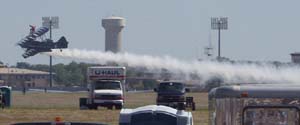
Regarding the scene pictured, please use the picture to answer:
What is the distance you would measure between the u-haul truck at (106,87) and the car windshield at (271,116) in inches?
1712

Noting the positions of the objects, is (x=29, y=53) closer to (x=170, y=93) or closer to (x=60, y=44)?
(x=60, y=44)

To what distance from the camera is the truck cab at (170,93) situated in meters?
62.2

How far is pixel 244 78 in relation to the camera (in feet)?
244

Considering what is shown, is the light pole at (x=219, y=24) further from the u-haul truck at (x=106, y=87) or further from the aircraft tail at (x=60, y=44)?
the u-haul truck at (x=106, y=87)

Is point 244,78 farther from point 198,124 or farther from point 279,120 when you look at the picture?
point 279,120

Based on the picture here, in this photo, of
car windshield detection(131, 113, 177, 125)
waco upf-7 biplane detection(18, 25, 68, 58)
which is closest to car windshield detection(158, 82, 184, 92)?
waco upf-7 biplane detection(18, 25, 68, 58)

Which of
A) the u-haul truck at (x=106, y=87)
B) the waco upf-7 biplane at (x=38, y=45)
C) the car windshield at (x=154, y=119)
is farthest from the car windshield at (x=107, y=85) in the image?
the car windshield at (x=154, y=119)

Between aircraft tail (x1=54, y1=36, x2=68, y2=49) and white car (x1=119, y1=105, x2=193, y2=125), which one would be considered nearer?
white car (x1=119, y1=105, x2=193, y2=125)

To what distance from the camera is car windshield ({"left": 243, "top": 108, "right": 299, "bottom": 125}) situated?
17.5 m

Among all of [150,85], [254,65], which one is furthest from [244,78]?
[150,85]

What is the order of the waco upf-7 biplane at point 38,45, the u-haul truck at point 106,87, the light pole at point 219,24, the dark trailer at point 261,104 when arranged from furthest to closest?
1. the light pole at point 219,24
2. the waco upf-7 biplane at point 38,45
3. the u-haul truck at point 106,87
4. the dark trailer at point 261,104

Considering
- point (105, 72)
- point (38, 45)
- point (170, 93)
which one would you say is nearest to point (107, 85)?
point (105, 72)

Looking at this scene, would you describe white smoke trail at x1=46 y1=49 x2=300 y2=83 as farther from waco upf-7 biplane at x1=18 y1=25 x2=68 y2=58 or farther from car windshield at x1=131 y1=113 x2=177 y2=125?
car windshield at x1=131 y1=113 x2=177 y2=125

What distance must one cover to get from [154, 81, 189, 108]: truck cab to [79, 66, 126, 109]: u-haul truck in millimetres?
2405
